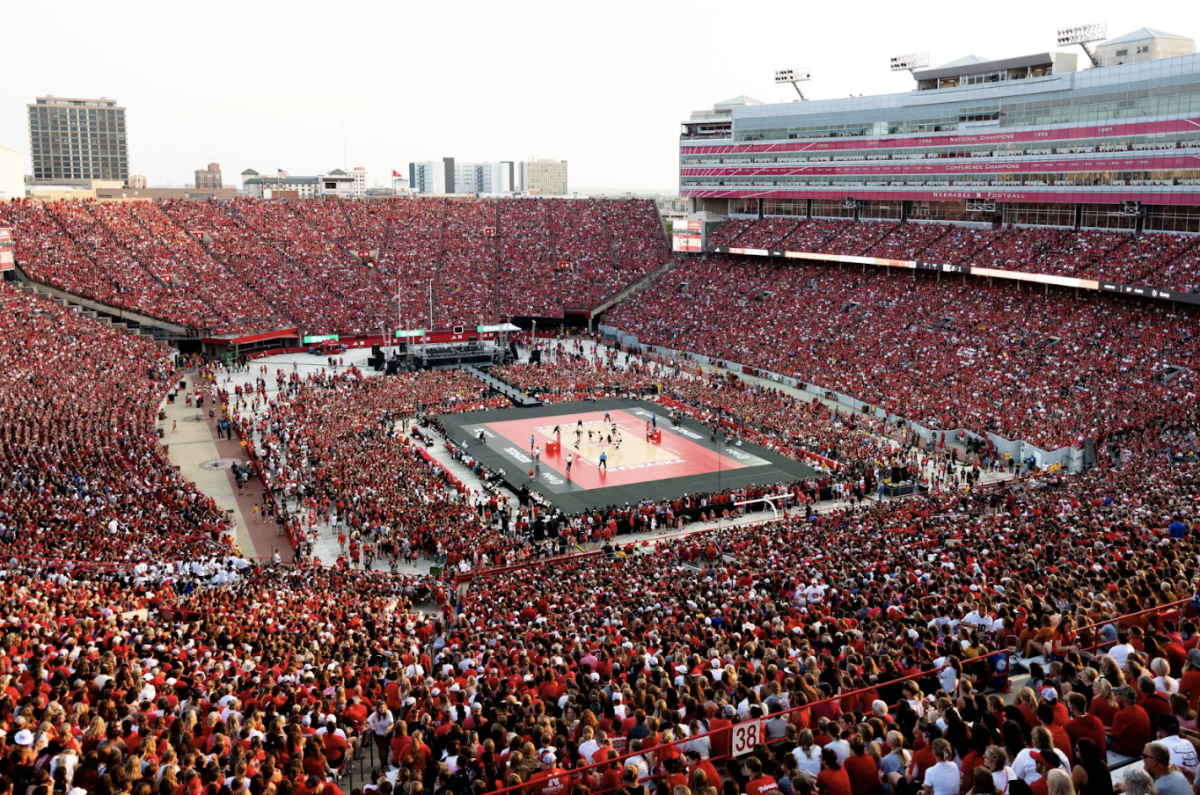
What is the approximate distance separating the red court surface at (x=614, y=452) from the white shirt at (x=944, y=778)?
29535 millimetres

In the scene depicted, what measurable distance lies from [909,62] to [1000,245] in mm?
20387

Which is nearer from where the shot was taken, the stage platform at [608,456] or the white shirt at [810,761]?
the white shirt at [810,761]

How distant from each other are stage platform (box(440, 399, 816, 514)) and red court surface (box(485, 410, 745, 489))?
4 cm

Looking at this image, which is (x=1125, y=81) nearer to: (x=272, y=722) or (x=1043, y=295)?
(x=1043, y=295)

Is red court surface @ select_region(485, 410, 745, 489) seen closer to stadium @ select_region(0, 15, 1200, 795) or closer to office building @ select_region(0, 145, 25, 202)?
stadium @ select_region(0, 15, 1200, 795)

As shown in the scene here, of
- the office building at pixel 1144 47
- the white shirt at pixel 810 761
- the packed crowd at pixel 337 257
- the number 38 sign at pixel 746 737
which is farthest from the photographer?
the packed crowd at pixel 337 257

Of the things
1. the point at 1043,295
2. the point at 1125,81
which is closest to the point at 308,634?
the point at 1043,295

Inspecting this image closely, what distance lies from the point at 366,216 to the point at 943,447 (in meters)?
58.9

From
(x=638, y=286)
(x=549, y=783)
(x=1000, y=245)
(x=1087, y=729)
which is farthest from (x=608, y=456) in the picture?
(x=638, y=286)

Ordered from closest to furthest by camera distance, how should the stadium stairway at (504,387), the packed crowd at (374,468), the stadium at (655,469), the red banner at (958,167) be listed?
the stadium at (655,469) → the packed crowd at (374,468) → the red banner at (958,167) → the stadium stairway at (504,387)

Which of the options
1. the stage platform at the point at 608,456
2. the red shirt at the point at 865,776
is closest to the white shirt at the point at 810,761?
the red shirt at the point at 865,776

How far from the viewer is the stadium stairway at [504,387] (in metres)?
50.3

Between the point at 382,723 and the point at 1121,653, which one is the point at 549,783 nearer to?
the point at 382,723

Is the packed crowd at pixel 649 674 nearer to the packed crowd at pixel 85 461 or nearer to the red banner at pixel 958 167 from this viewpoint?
the packed crowd at pixel 85 461
